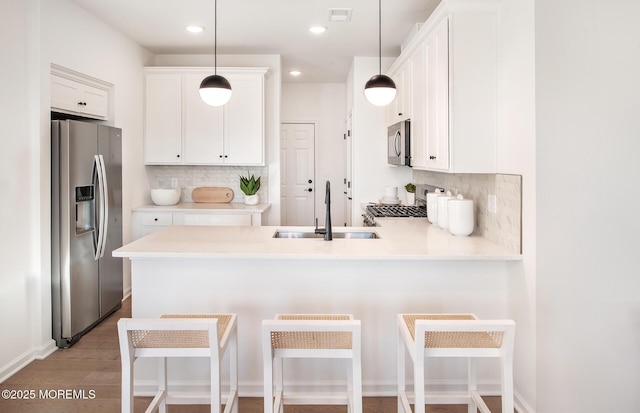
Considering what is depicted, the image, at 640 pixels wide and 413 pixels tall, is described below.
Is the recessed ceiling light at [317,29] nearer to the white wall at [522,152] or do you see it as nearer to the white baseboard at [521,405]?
the white wall at [522,152]

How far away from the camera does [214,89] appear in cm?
296

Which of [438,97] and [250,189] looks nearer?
[438,97]

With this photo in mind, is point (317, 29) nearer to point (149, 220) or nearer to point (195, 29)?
point (195, 29)

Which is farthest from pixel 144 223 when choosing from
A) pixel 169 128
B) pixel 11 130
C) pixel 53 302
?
pixel 11 130

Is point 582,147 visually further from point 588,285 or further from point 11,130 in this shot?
point 11,130

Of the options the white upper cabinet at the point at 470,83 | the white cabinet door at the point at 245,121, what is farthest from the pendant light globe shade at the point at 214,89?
the white cabinet door at the point at 245,121

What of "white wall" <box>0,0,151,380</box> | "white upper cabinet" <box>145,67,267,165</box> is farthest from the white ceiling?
"white wall" <box>0,0,151,380</box>

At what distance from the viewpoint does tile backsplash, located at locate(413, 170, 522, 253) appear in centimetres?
237

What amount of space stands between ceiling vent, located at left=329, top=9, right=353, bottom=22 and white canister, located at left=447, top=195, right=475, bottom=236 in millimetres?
1979

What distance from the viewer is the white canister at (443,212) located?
3073 mm

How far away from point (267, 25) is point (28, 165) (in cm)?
234

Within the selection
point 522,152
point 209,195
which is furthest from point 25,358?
point 522,152

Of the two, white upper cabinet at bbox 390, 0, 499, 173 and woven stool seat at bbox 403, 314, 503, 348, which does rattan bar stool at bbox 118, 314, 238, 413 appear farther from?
white upper cabinet at bbox 390, 0, 499, 173

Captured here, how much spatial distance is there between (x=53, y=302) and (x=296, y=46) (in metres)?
3.38
